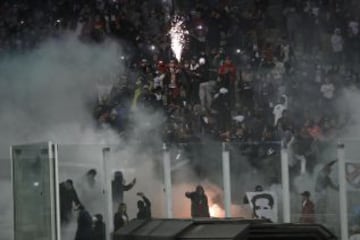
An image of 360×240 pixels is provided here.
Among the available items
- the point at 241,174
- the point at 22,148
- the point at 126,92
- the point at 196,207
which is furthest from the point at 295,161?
the point at 126,92

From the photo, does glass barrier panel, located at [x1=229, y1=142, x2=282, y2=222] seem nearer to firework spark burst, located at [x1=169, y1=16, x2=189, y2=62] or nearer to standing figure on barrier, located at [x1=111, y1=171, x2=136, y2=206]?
standing figure on barrier, located at [x1=111, y1=171, x2=136, y2=206]

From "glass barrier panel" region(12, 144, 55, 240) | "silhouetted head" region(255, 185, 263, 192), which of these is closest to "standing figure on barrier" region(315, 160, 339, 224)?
"silhouetted head" region(255, 185, 263, 192)

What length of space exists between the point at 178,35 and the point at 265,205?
19.3ft

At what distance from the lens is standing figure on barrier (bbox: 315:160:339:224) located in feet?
30.3

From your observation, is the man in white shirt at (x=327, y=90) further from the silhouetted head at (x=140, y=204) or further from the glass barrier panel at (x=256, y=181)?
the silhouetted head at (x=140, y=204)

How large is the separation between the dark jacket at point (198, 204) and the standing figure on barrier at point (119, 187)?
26.7 inches

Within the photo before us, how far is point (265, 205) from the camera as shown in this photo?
30.8 feet

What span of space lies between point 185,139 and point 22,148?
3194mm

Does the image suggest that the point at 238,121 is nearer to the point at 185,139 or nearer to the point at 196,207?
the point at 185,139

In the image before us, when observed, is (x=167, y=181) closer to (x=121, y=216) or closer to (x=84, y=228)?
(x=121, y=216)

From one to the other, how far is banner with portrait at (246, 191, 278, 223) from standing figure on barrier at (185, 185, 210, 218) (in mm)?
510

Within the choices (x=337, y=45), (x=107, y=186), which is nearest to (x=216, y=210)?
(x=107, y=186)

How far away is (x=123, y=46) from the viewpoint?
14211 mm

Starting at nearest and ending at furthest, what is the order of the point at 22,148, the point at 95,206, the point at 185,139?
the point at 22,148, the point at 95,206, the point at 185,139
